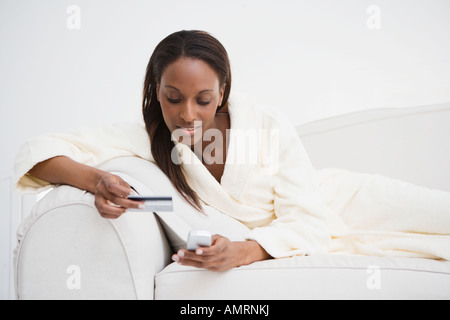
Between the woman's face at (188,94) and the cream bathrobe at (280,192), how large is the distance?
123 millimetres

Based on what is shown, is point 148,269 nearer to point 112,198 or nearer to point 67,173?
point 112,198

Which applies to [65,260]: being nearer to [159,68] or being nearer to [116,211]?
[116,211]

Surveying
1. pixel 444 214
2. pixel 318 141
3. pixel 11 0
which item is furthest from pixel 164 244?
pixel 11 0

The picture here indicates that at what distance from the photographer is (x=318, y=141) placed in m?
2.21

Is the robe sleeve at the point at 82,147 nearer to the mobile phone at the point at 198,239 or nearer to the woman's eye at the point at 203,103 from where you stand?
the woman's eye at the point at 203,103

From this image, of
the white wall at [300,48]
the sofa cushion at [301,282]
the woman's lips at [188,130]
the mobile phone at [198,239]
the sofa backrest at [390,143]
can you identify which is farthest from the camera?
the white wall at [300,48]

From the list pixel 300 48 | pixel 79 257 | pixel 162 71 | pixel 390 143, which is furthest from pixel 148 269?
pixel 300 48

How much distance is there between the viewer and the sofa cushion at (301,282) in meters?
1.02

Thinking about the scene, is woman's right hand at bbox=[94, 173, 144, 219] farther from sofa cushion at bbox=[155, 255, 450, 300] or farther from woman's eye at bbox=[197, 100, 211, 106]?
woman's eye at bbox=[197, 100, 211, 106]

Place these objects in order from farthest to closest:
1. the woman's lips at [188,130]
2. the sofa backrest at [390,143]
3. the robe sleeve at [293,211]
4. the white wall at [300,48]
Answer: the white wall at [300,48]
the sofa backrest at [390,143]
the woman's lips at [188,130]
the robe sleeve at [293,211]

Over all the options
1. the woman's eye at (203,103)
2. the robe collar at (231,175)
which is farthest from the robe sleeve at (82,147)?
the woman's eye at (203,103)

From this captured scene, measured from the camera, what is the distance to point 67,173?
1.12 metres

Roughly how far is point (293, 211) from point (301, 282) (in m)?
0.28

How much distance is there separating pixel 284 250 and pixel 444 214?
1.78 feet
